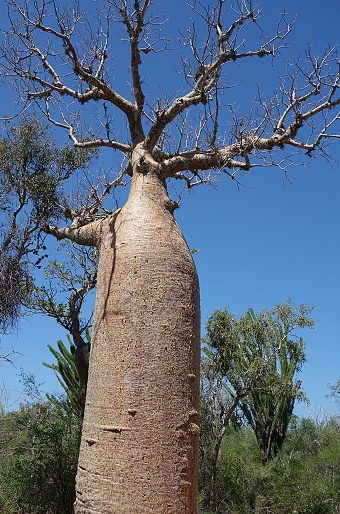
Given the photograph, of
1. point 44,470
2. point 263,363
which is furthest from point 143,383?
point 263,363

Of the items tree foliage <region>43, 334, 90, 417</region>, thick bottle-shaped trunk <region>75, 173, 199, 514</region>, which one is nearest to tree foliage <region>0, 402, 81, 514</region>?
Result: tree foliage <region>43, 334, 90, 417</region>

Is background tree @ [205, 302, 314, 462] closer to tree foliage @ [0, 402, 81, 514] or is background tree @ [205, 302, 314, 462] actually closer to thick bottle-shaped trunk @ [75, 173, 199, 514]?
tree foliage @ [0, 402, 81, 514]

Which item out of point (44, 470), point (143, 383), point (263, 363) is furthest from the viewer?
point (263, 363)

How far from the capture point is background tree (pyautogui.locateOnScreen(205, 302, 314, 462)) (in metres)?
11.5

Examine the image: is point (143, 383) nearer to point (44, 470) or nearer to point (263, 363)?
point (44, 470)

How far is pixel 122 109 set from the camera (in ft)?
12.9

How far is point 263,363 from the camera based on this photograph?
1165 cm

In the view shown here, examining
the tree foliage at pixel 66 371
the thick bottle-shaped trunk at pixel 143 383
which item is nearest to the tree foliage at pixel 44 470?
the tree foliage at pixel 66 371

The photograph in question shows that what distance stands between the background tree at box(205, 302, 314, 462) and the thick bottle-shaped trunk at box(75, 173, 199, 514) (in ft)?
27.9

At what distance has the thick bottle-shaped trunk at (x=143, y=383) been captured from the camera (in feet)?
8.60

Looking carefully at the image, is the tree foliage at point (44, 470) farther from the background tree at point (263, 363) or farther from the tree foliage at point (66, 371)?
the background tree at point (263, 363)

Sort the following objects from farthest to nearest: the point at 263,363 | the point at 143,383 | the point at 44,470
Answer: the point at 263,363
the point at 44,470
the point at 143,383

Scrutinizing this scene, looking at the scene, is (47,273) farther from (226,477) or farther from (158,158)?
(226,477)

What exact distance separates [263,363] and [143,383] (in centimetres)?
925
